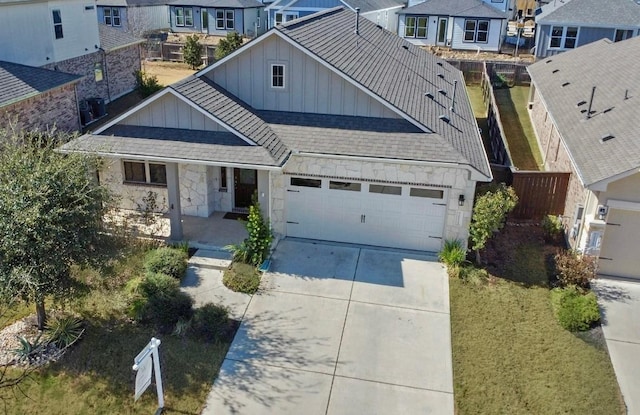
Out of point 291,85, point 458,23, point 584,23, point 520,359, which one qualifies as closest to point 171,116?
point 291,85

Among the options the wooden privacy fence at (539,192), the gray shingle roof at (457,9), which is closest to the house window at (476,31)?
the gray shingle roof at (457,9)

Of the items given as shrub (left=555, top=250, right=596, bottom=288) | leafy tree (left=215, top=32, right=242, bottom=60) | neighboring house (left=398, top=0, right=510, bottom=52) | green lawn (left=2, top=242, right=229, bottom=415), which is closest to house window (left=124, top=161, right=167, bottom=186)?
green lawn (left=2, top=242, right=229, bottom=415)

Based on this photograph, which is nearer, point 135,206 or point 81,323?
point 81,323

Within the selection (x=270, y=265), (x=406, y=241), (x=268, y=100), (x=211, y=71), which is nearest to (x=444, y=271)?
(x=406, y=241)

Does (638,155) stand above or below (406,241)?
above

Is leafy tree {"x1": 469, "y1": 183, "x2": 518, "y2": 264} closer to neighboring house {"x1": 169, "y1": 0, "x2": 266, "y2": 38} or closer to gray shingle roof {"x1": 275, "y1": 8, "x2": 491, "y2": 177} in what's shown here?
gray shingle roof {"x1": 275, "y1": 8, "x2": 491, "y2": 177}

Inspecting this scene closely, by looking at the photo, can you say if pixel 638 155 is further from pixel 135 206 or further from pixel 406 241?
pixel 135 206
